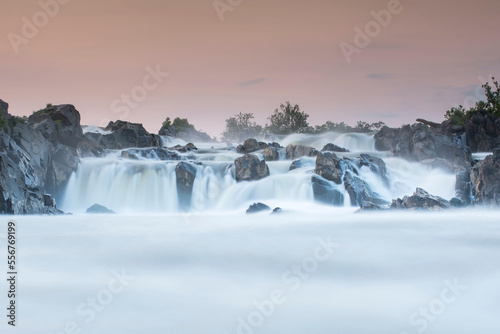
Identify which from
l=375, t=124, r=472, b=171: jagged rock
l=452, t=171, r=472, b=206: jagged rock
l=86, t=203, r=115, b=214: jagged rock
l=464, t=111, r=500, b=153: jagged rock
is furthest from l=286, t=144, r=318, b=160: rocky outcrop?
l=464, t=111, r=500, b=153: jagged rock

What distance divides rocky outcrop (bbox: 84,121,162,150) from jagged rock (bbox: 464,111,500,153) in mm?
26069

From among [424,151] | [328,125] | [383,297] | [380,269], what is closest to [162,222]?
[380,269]

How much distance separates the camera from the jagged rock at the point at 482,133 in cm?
3769

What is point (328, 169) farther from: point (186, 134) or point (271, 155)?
point (186, 134)

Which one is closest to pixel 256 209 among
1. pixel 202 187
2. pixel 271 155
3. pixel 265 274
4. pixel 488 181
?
pixel 202 187

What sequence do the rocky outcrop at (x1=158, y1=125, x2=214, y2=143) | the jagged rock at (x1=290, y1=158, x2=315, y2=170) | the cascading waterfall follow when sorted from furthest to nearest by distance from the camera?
the rocky outcrop at (x1=158, y1=125, x2=214, y2=143) < the jagged rock at (x1=290, y1=158, x2=315, y2=170) < the cascading waterfall

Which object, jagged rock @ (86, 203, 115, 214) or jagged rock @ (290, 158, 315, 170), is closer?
jagged rock @ (86, 203, 115, 214)

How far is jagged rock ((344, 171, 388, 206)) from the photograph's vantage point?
77.0 feet

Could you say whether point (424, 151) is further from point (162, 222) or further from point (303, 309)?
point (303, 309)

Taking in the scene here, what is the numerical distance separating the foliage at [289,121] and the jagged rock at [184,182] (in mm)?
44673

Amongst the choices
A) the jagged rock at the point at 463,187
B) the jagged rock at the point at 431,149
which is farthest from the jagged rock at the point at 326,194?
the jagged rock at the point at 431,149

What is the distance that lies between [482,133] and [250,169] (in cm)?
2234

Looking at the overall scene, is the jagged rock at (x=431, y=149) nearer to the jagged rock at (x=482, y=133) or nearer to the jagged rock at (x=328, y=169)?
the jagged rock at (x=482, y=133)

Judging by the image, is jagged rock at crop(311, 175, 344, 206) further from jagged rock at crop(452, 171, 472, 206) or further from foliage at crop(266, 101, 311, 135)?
foliage at crop(266, 101, 311, 135)
